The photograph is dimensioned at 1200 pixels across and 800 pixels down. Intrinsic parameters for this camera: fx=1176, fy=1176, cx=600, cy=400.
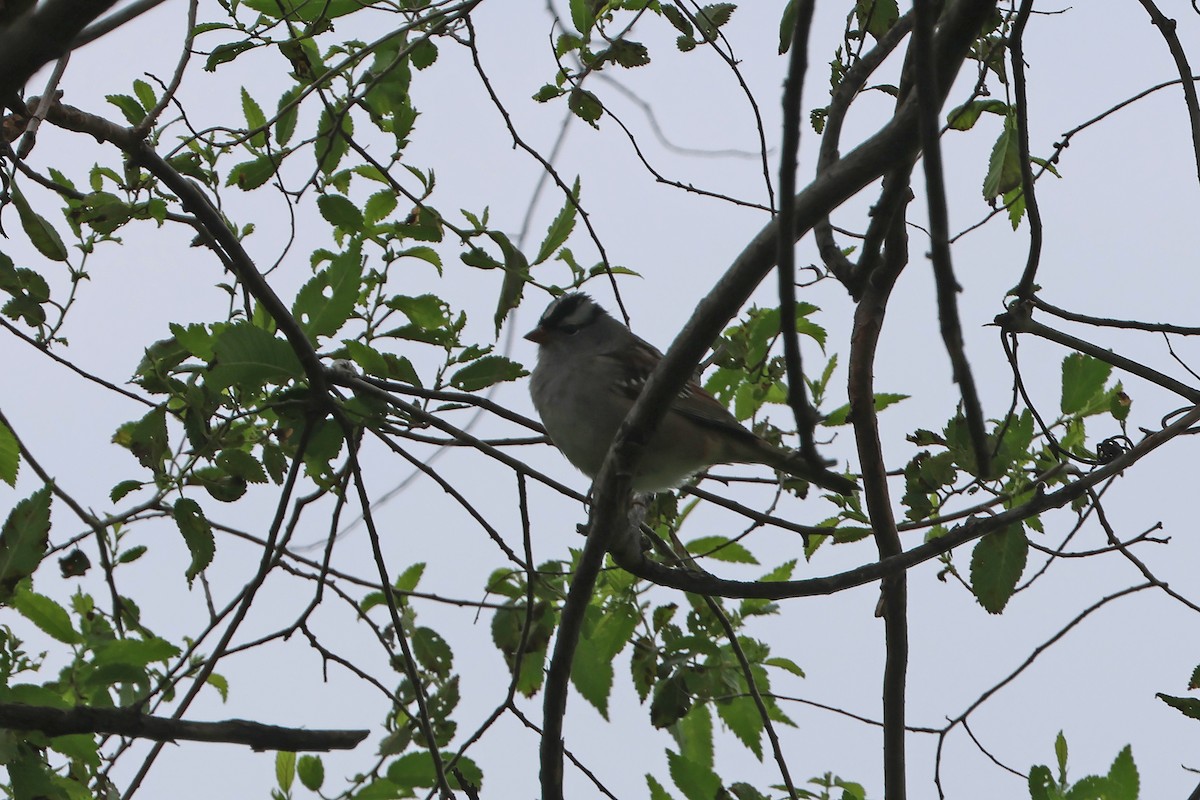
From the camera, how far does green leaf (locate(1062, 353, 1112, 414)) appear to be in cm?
309

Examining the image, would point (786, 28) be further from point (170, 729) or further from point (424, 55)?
point (170, 729)

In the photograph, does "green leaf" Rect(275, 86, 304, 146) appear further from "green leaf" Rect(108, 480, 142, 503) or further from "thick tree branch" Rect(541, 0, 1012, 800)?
"thick tree branch" Rect(541, 0, 1012, 800)

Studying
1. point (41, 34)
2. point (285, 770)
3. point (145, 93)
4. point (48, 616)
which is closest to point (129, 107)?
point (145, 93)

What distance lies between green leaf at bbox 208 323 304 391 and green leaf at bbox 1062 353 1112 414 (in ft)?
6.56

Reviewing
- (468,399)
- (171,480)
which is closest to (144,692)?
(171,480)

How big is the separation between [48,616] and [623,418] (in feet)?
6.23

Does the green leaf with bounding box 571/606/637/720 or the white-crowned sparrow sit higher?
the white-crowned sparrow

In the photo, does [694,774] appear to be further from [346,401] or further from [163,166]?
[163,166]

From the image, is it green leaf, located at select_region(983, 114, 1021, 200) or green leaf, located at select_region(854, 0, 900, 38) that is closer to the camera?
green leaf, located at select_region(983, 114, 1021, 200)

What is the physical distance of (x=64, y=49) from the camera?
1.26 metres

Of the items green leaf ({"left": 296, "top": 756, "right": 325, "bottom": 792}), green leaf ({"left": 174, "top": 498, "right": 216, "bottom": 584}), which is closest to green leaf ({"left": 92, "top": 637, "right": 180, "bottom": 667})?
green leaf ({"left": 174, "top": 498, "right": 216, "bottom": 584})

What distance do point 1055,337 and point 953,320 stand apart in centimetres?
185

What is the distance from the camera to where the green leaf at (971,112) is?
3.31m

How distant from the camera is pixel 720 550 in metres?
3.95
